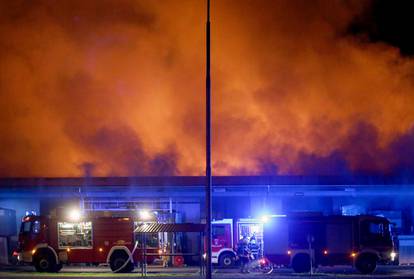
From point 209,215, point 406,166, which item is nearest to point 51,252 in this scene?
point 209,215

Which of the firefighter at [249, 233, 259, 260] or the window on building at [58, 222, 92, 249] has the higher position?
the window on building at [58, 222, 92, 249]

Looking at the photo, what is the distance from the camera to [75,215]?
99.5 ft

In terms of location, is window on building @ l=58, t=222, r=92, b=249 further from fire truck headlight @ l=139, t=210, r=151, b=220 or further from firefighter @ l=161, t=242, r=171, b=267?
firefighter @ l=161, t=242, r=171, b=267

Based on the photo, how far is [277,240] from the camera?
2873 cm

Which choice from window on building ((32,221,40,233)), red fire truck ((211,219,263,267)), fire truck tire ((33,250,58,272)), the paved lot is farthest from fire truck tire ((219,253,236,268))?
window on building ((32,221,40,233))

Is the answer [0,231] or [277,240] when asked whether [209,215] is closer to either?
[277,240]

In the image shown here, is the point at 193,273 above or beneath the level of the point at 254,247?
beneath

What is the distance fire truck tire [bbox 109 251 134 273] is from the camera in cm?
2955

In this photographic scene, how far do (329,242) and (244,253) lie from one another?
13.3 feet

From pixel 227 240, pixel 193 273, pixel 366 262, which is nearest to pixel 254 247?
pixel 227 240

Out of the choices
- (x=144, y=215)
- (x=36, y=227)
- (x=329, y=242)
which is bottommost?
(x=329, y=242)

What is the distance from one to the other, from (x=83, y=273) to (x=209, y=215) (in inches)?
511

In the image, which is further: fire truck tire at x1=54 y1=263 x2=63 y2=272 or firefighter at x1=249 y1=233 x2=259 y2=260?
firefighter at x1=249 y1=233 x2=259 y2=260

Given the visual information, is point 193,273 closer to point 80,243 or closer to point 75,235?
point 80,243
